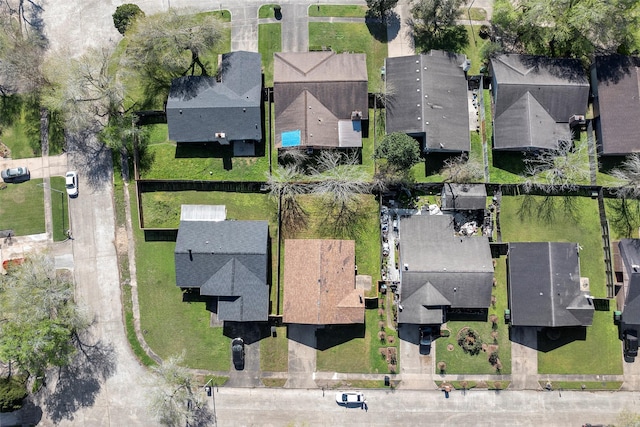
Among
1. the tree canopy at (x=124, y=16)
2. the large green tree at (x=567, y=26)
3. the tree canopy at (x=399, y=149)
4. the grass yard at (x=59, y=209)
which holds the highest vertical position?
the tree canopy at (x=124, y=16)

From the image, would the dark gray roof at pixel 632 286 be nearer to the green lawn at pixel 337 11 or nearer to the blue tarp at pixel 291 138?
the blue tarp at pixel 291 138

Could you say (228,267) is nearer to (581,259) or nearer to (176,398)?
(176,398)

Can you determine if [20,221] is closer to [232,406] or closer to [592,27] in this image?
[232,406]

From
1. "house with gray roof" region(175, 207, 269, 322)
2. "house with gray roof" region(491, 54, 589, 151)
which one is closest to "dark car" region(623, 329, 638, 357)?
"house with gray roof" region(491, 54, 589, 151)

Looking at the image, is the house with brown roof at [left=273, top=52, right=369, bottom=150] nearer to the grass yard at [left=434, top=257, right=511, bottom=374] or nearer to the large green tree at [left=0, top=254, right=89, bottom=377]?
the grass yard at [left=434, top=257, right=511, bottom=374]

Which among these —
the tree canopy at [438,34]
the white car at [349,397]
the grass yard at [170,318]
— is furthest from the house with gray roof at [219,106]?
A: the white car at [349,397]

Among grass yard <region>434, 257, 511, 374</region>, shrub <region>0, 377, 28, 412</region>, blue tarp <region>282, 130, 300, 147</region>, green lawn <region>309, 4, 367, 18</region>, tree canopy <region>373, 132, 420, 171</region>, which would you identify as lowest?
shrub <region>0, 377, 28, 412</region>

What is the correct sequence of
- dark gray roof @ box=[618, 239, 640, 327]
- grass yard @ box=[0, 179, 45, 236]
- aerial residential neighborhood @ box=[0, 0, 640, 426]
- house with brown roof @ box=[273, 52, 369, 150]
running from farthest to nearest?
grass yard @ box=[0, 179, 45, 236] < house with brown roof @ box=[273, 52, 369, 150] < aerial residential neighborhood @ box=[0, 0, 640, 426] < dark gray roof @ box=[618, 239, 640, 327]
